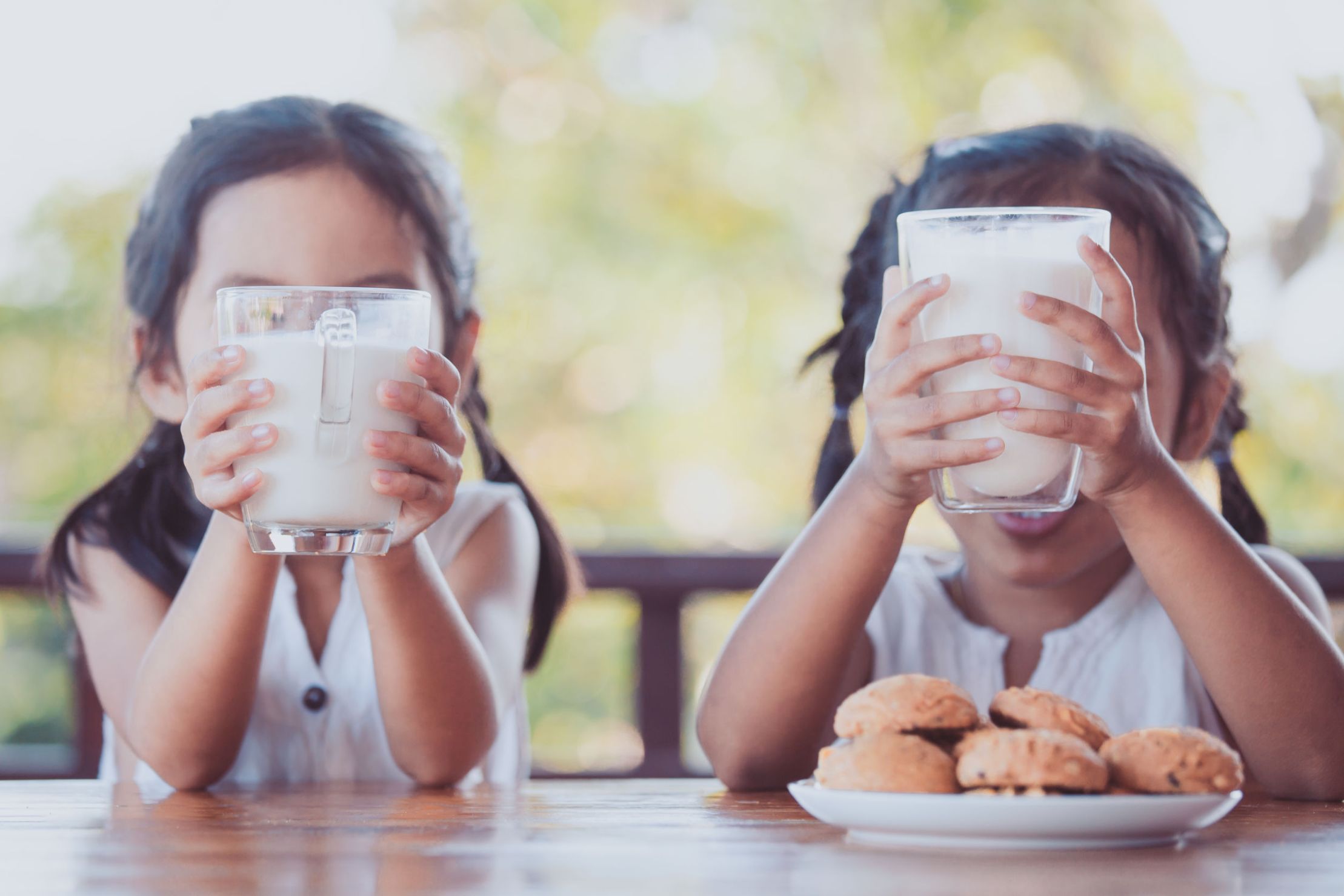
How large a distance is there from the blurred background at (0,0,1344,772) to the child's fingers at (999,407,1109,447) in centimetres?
598

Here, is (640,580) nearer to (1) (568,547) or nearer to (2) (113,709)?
(1) (568,547)

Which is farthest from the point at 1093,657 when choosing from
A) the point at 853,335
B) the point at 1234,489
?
the point at 853,335

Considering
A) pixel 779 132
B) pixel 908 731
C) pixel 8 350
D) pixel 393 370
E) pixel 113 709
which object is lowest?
pixel 113 709

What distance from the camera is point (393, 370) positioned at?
1.14 m

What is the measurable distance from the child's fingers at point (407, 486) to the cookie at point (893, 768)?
16.5 inches

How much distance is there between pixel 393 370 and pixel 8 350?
7.54 metres

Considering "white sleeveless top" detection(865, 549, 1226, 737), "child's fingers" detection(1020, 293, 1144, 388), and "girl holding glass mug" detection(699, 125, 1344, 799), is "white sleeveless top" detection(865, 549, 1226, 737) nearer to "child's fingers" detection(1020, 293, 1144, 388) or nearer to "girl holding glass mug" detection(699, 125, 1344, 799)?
"girl holding glass mug" detection(699, 125, 1344, 799)

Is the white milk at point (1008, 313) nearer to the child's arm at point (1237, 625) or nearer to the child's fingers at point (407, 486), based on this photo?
the child's arm at point (1237, 625)

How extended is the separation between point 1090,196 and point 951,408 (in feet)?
2.80

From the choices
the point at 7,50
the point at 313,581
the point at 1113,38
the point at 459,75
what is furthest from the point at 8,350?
the point at 313,581

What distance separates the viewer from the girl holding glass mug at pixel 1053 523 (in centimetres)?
107

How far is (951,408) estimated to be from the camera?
1.06m

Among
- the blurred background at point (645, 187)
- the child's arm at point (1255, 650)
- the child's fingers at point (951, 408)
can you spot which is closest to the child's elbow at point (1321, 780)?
the child's arm at point (1255, 650)

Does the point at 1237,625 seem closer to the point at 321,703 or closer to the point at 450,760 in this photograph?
the point at 450,760
